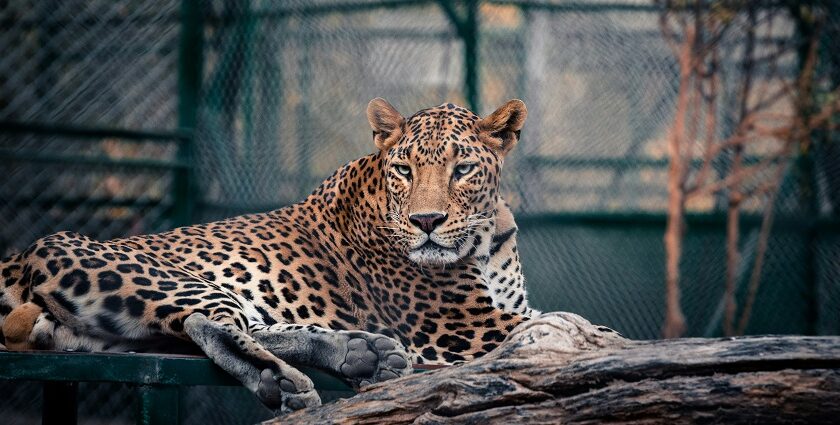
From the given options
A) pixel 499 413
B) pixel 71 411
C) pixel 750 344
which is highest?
pixel 750 344

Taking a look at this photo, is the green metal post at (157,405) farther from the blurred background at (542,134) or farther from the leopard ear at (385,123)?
the blurred background at (542,134)

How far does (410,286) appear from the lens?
14.1 feet

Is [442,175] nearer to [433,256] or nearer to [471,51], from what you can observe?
[433,256]

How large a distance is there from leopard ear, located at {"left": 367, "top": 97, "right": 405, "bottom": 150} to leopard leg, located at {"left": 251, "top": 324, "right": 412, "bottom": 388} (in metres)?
1.04

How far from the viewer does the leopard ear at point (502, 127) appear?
4.13 meters

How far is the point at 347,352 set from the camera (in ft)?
10.9

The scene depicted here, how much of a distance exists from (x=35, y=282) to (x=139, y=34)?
4.30 m

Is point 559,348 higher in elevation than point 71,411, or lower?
higher

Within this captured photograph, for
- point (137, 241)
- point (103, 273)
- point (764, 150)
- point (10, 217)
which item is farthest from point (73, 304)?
point (764, 150)

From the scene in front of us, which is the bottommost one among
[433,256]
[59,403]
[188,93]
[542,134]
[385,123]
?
[59,403]

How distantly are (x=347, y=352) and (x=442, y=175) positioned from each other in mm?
1036

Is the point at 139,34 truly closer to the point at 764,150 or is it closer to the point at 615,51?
the point at 615,51

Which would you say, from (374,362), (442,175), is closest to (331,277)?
(442,175)

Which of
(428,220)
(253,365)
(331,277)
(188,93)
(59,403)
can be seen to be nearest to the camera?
(253,365)
